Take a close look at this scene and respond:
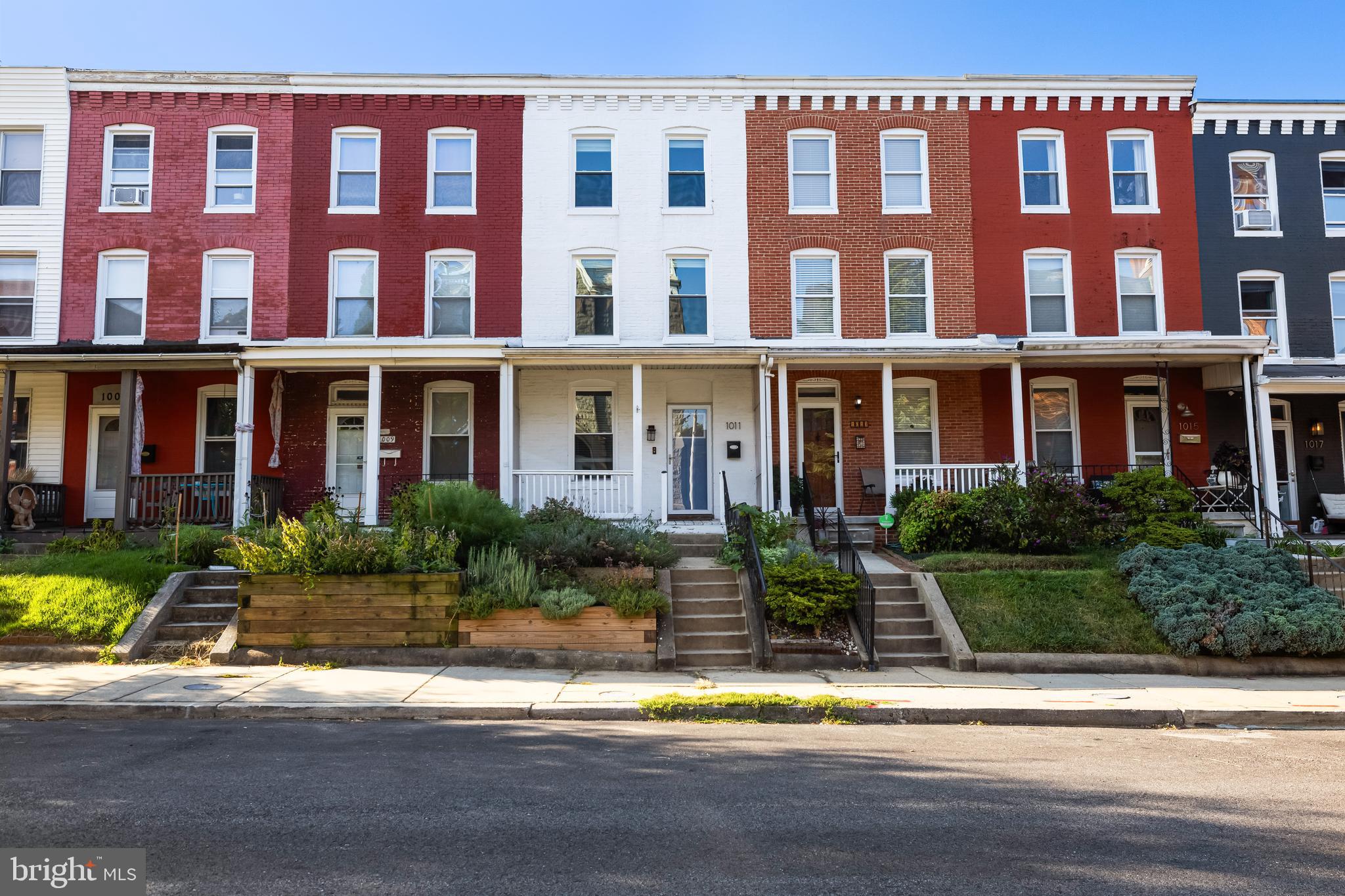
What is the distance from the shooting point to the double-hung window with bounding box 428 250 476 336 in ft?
59.1

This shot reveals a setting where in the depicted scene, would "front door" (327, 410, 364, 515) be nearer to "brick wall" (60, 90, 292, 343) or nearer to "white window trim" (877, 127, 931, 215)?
"brick wall" (60, 90, 292, 343)

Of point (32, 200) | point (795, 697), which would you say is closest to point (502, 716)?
point (795, 697)

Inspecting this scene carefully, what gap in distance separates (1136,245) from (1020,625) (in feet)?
37.0

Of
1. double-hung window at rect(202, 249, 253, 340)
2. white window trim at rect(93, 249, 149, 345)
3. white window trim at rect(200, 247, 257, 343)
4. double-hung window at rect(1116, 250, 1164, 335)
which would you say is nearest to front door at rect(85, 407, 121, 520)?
white window trim at rect(93, 249, 149, 345)

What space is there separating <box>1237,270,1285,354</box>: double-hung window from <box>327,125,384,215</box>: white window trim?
1885 cm

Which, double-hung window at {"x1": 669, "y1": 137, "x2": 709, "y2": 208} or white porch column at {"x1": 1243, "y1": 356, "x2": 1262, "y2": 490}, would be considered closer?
white porch column at {"x1": 1243, "y1": 356, "x2": 1262, "y2": 490}

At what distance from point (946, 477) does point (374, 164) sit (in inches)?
537

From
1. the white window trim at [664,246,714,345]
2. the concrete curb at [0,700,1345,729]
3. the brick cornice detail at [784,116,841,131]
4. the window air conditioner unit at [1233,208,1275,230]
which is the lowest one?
the concrete curb at [0,700,1345,729]

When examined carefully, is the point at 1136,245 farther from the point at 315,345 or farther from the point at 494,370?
the point at 315,345

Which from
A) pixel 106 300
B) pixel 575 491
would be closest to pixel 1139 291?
pixel 575 491

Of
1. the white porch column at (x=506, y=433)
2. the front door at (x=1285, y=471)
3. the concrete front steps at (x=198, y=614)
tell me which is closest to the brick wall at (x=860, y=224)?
the white porch column at (x=506, y=433)

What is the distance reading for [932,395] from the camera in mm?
18391

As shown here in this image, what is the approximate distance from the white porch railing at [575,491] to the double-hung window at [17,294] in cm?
1087

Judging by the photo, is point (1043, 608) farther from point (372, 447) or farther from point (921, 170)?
point (372, 447)
